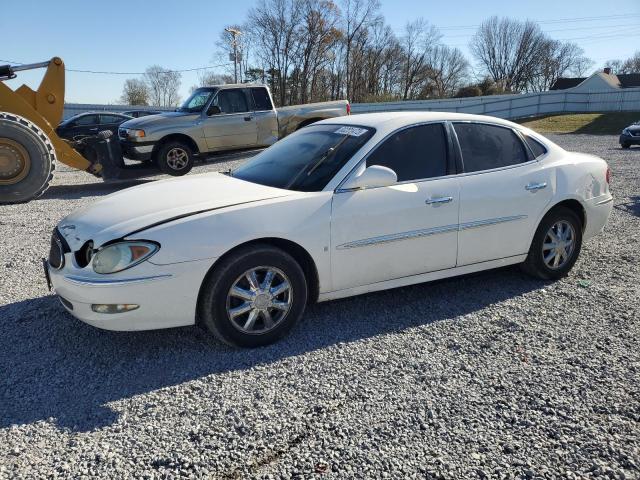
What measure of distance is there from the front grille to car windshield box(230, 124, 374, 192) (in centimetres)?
148

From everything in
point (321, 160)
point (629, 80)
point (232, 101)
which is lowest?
point (321, 160)

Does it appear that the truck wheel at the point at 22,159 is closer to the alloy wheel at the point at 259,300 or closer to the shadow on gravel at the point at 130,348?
the shadow on gravel at the point at 130,348

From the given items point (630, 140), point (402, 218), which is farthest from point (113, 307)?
point (630, 140)

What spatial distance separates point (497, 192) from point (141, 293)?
2915 millimetres

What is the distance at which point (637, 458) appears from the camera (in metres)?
2.45

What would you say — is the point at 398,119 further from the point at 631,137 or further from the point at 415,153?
the point at 631,137

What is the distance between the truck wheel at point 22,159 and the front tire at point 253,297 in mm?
6830

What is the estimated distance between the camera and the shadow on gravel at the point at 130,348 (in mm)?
2953

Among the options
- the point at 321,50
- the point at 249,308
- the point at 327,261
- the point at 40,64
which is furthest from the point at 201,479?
the point at 321,50

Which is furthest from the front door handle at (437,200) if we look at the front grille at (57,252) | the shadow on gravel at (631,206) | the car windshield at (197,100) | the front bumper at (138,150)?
the car windshield at (197,100)

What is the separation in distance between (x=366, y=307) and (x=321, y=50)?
57.2m

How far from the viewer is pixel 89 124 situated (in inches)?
670

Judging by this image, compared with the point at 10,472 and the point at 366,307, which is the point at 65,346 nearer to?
the point at 10,472

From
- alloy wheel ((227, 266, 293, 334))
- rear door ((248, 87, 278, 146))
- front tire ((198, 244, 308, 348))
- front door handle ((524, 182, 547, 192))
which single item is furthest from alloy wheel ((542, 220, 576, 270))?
rear door ((248, 87, 278, 146))
